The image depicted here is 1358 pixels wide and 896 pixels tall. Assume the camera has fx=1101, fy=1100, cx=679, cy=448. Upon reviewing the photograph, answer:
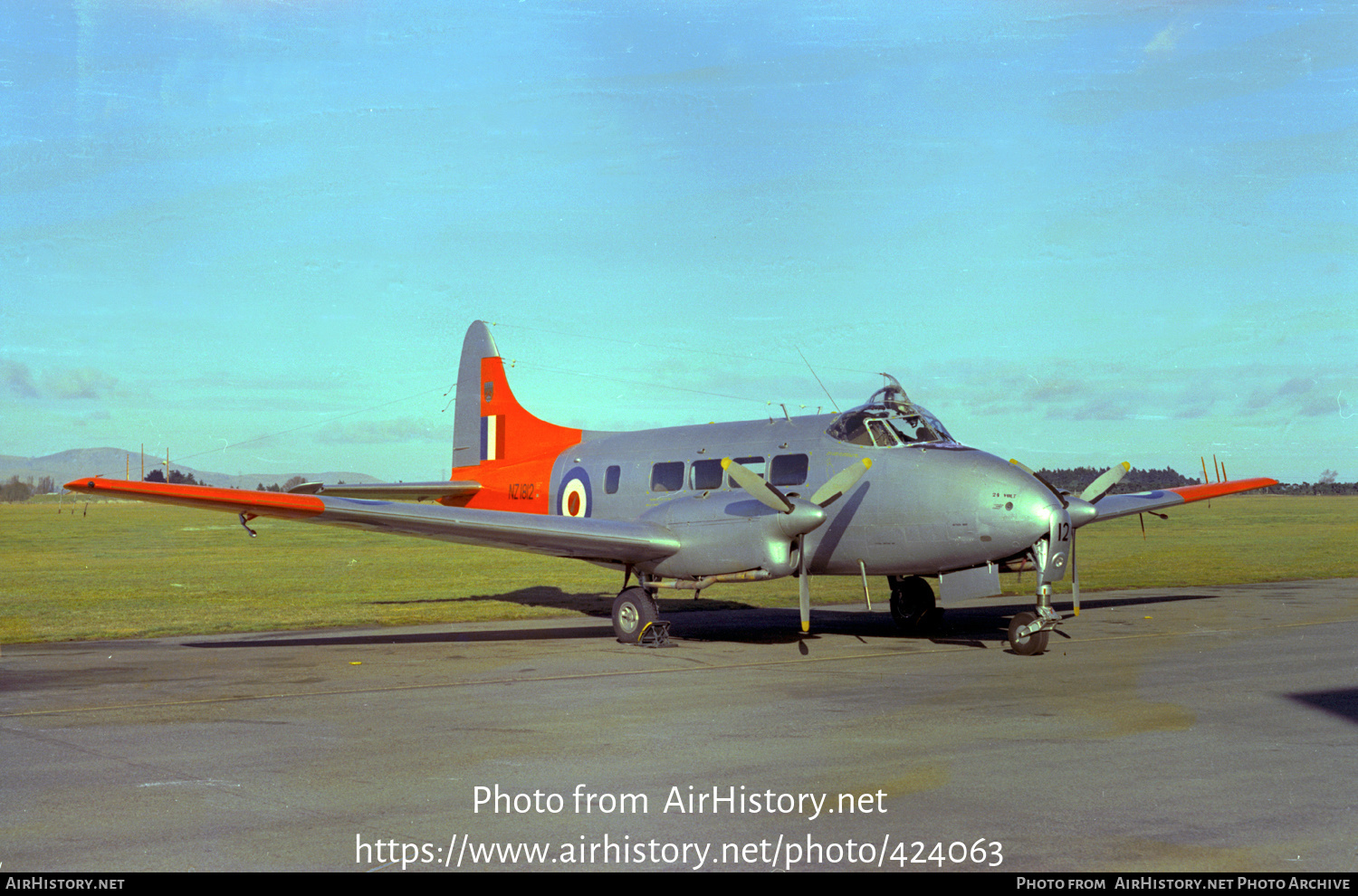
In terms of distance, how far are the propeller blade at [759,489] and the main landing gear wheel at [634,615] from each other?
2938mm

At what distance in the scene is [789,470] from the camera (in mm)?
19688

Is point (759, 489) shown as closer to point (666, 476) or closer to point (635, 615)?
point (635, 615)

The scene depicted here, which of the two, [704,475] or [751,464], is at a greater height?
[751,464]

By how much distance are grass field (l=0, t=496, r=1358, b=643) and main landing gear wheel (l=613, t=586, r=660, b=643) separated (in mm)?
6482

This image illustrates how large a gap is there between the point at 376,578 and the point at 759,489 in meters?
23.7

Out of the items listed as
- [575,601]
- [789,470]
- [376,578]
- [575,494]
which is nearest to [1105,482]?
[789,470]

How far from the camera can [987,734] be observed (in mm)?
10812

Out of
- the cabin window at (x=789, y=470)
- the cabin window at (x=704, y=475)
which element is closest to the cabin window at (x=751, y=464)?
the cabin window at (x=789, y=470)

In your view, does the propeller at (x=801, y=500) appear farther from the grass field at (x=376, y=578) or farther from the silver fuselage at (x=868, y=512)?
the grass field at (x=376, y=578)

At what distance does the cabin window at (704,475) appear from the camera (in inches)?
813

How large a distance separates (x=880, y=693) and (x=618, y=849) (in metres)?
7.12

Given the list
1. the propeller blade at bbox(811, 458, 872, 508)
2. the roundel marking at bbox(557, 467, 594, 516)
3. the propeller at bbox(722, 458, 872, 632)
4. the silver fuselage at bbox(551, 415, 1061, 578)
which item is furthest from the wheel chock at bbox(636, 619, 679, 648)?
the roundel marking at bbox(557, 467, 594, 516)
